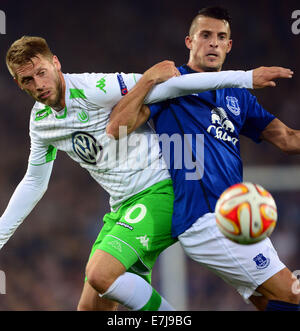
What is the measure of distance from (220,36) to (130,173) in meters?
1.04

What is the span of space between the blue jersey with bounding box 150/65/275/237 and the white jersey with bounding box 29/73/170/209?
0.13 meters

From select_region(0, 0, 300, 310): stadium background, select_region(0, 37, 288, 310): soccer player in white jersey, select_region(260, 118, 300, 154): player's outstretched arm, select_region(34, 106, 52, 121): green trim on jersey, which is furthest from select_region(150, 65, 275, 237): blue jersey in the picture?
select_region(0, 0, 300, 310): stadium background

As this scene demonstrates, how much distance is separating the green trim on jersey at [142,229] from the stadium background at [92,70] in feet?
10.4

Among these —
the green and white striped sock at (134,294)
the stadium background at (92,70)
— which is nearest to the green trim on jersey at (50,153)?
the green and white striped sock at (134,294)

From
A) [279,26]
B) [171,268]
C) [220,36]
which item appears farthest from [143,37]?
[220,36]

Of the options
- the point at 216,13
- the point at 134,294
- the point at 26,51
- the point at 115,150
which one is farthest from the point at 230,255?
the point at 26,51

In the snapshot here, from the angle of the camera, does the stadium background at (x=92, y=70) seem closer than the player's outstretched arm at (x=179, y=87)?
No

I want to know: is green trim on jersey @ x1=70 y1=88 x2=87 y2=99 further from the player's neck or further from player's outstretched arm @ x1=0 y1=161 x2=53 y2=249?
player's outstretched arm @ x1=0 y1=161 x2=53 y2=249

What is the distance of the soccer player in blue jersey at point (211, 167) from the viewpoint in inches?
130

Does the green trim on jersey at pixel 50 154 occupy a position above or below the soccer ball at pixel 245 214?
above

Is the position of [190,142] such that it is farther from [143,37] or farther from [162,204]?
[143,37]

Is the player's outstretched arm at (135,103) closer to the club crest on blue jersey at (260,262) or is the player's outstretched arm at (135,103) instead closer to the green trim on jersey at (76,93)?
the green trim on jersey at (76,93)

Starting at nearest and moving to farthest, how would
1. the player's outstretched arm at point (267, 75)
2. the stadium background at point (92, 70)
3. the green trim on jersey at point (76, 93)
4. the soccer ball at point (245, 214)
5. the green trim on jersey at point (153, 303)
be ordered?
the soccer ball at point (245, 214)
the player's outstretched arm at point (267, 75)
the green trim on jersey at point (153, 303)
the green trim on jersey at point (76, 93)
the stadium background at point (92, 70)
